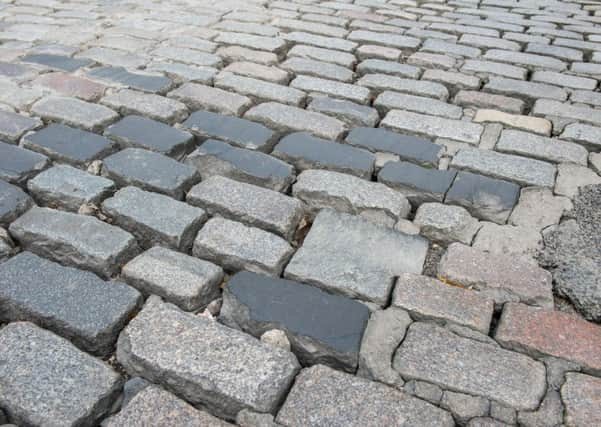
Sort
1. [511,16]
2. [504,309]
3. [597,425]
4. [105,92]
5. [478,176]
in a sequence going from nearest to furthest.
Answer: [597,425], [504,309], [478,176], [105,92], [511,16]

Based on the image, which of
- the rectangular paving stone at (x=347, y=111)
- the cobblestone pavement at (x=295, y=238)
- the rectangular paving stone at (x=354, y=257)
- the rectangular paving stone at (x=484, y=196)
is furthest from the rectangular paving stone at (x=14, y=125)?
the rectangular paving stone at (x=484, y=196)

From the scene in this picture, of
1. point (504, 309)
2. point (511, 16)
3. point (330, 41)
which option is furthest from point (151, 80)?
point (511, 16)

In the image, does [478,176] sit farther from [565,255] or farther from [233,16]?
[233,16]

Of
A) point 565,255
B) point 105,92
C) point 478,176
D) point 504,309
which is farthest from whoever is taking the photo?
point 105,92

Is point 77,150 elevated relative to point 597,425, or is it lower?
elevated

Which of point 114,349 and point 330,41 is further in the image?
point 330,41

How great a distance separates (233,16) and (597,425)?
375cm

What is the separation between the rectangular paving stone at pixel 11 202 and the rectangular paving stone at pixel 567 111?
2446mm

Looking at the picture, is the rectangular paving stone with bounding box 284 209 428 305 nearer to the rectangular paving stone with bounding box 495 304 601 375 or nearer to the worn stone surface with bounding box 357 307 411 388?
the worn stone surface with bounding box 357 307 411 388

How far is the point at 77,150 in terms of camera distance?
2.41 metres

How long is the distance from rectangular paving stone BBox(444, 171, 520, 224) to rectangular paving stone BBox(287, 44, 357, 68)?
1448 millimetres

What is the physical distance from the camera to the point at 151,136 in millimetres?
2539

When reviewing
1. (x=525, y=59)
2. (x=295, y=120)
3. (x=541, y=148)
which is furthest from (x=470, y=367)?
(x=525, y=59)

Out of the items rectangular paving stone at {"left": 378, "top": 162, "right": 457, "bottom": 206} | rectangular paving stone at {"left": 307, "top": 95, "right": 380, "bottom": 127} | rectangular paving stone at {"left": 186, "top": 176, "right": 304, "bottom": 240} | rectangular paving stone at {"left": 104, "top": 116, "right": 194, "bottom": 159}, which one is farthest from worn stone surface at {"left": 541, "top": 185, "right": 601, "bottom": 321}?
rectangular paving stone at {"left": 104, "top": 116, "right": 194, "bottom": 159}
